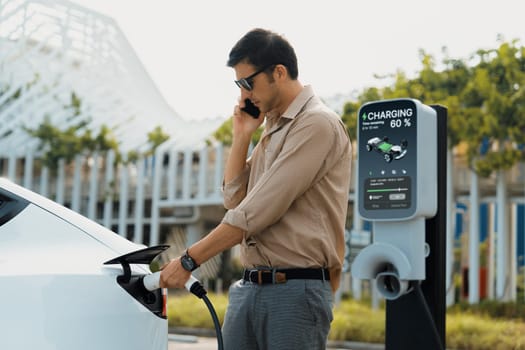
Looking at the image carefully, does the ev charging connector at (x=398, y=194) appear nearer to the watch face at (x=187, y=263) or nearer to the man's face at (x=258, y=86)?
the man's face at (x=258, y=86)

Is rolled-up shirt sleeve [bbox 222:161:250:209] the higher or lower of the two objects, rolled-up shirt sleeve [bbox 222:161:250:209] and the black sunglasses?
the lower

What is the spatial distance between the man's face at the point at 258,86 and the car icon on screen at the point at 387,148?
41cm

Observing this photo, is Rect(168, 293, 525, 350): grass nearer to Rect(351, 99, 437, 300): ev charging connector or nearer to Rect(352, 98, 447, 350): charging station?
Rect(352, 98, 447, 350): charging station

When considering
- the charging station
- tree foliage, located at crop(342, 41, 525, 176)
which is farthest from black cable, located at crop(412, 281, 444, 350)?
tree foliage, located at crop(342, 41, 525, 176)

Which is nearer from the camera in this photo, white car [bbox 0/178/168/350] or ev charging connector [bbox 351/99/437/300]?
white car [bbox 0/178/168/350]

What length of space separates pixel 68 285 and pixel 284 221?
72 cm

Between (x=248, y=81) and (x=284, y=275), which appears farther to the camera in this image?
(x=248, y=81)

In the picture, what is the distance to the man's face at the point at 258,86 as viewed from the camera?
3.03 meters

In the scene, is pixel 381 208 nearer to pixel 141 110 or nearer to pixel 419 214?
pixel 419 214

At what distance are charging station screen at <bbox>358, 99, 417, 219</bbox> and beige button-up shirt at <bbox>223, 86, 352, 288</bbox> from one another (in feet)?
0.55

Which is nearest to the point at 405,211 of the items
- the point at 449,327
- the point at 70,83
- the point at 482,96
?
the point at 449,327

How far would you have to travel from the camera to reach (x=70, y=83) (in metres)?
33.6

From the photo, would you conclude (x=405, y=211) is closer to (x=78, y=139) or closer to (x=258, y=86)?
(x=258, y=86)

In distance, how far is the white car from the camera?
108 inches
